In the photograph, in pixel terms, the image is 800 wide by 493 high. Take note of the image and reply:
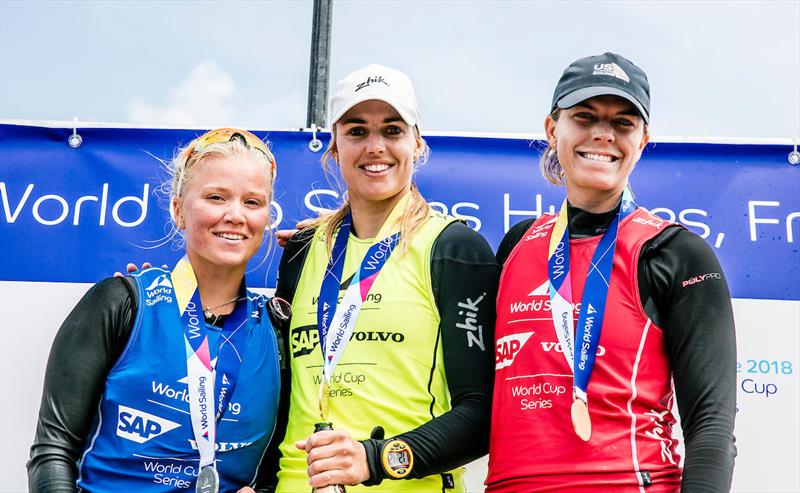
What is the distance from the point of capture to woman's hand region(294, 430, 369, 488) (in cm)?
194

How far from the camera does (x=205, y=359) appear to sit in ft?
7.31

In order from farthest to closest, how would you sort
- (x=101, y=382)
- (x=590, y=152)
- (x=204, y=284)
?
(x=204, y=284) < (x=590, y=152) < (x=101, y=382)

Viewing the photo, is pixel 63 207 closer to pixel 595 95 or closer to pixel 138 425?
pixel 138 425

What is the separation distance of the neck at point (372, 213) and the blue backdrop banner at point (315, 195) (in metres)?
0.89

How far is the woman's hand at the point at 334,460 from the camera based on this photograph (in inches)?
76.2

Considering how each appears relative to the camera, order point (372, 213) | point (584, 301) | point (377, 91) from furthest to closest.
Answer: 1. point (372, 213)
2. point (377, 91)
3. point (584, 301)

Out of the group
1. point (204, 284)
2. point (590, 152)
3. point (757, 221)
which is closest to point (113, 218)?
point (204, 284)

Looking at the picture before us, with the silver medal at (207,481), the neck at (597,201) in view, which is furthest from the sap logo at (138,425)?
the neck at (597,201)

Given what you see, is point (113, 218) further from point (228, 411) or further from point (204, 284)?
point (228, 411)

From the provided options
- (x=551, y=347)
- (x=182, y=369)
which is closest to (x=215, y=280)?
(x=182, y=369)

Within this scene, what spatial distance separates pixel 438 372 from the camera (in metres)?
2.23

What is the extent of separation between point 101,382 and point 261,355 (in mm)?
428

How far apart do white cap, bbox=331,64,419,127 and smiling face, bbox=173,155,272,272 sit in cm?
32

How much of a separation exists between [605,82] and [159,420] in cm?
148
